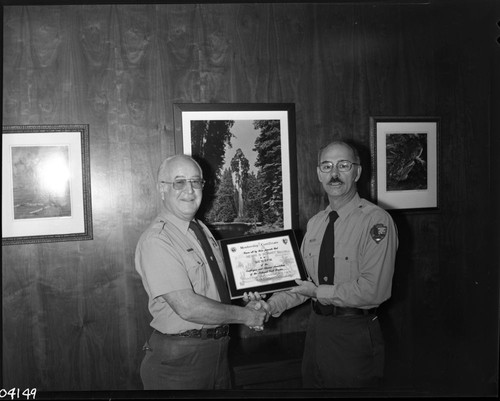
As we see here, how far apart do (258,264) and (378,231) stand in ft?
1.98

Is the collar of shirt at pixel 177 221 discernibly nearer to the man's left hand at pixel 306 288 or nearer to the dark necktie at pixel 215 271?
the dark necktie at pixel 215 271

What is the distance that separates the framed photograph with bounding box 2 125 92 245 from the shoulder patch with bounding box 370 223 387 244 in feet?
4.56

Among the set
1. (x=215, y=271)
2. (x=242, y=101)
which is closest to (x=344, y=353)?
(x=215, y=271)

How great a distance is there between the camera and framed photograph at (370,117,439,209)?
85.3 inches

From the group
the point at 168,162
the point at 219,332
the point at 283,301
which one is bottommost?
the point at 219,332

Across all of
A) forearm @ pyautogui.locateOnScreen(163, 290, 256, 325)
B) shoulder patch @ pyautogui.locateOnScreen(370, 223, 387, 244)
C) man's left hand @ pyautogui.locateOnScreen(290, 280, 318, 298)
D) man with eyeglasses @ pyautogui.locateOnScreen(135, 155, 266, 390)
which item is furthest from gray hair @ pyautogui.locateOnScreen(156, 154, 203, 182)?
shoulder patch @ pyautogui.locateOnScreen(370, 223, 387, 244)

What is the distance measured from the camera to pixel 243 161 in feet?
7.00

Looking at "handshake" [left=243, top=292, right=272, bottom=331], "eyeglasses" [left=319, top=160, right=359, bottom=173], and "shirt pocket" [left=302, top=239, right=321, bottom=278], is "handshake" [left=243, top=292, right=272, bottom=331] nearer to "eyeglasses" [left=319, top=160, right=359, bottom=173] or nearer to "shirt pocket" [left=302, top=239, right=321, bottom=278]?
"shirt pocket" [left=302, top=239, right=321, bottom=278]

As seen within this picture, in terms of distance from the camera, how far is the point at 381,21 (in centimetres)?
215

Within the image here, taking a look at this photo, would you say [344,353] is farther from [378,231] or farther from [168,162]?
[168,162]

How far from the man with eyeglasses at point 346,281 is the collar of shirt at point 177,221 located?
529 millimetres

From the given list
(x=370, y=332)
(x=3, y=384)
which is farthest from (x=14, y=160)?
(x=370, y=332)

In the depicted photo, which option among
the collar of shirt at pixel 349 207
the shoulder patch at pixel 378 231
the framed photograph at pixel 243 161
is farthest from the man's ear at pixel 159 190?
the shoulder patch at pixel 378 231

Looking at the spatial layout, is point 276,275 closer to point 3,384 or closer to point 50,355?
point 50,355
